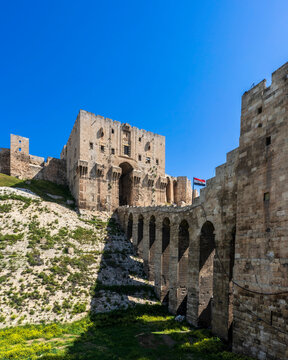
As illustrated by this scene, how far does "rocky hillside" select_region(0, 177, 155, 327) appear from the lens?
1658 cm

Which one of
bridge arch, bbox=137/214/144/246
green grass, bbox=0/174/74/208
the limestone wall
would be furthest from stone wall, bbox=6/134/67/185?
the limestone wall

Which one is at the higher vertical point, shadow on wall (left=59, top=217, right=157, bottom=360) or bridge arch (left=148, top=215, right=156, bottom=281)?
bridge arch (left=148, top=215, right=156, bottom=281)

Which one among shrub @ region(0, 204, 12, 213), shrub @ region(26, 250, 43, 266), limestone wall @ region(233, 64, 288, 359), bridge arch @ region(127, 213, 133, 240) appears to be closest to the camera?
limestone wall @ region(233, 64, 288, 359)

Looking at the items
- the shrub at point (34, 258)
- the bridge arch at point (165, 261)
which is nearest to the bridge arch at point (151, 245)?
the bridge arch at point (165, 261)

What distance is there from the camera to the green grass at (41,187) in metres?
35.5

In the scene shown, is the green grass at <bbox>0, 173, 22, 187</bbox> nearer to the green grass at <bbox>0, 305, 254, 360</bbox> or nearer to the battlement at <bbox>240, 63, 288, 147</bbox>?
the green grass at <bbox>0, 305, 254, 360</bbox>

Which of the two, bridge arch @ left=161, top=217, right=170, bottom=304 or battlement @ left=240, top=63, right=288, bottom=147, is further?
bridge arch @ left=161, top=217, right=170, bottom=304

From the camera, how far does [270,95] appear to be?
10.4 metres

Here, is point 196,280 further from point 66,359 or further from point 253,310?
point 66,359

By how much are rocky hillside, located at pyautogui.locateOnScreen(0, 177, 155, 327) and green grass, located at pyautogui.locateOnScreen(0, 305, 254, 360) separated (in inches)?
57.6

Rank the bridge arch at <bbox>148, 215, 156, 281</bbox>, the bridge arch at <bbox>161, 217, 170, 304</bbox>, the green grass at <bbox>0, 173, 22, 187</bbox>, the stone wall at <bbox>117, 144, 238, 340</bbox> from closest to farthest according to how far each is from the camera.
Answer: the stone wall at <bbox>117, 144, 238, 340</bbox> < the bridge arch at <bbox>161, 217, 170, 304</bbox> < the bridge arch at <bbox>148, 215, 156, 281</bbox> < the green grass at <bbox>0, 173, 22, 187</bbox>

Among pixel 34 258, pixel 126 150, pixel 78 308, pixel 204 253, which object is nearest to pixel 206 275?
pixel 204 253

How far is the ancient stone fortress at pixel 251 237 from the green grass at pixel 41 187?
88.4ft

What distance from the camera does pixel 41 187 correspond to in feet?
129
